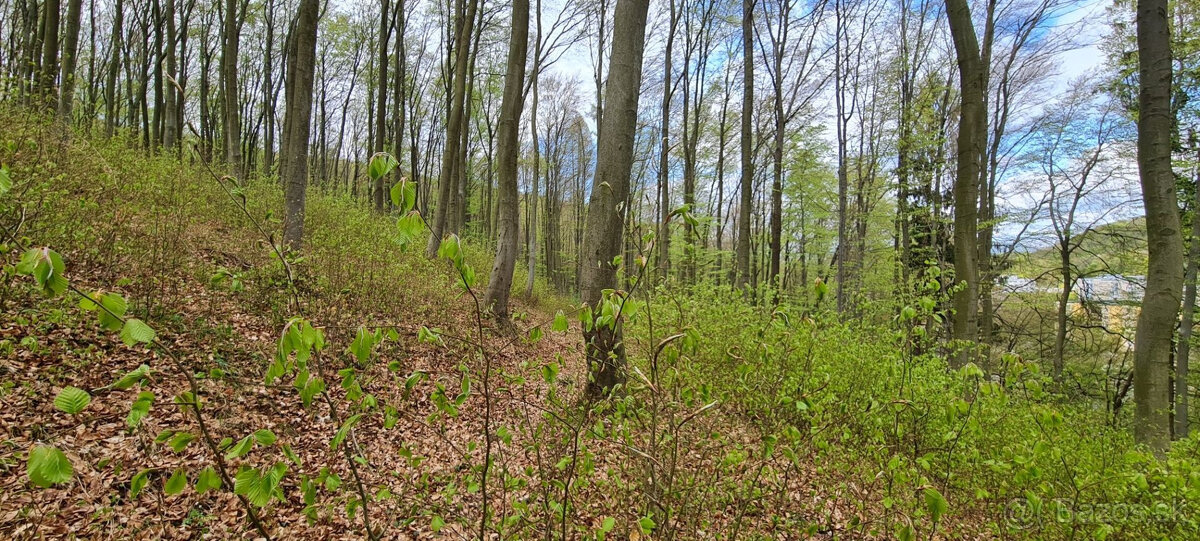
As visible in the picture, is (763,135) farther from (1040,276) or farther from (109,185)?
(109,185)

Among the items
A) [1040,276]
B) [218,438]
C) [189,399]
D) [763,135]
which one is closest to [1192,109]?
[1040,276]

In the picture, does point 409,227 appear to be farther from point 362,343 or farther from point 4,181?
point 4,181

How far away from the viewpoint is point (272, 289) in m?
4.96

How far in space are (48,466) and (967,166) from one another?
7.26m

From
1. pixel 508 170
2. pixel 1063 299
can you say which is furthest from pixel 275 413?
pixel 1063 299

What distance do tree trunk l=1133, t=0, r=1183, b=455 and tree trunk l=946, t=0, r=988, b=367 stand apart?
4.45 ft

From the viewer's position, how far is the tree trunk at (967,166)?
5.30 m

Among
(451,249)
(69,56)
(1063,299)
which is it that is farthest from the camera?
(1063,299)

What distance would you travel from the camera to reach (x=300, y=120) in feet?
20.5

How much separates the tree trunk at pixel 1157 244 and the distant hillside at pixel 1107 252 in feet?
25.9

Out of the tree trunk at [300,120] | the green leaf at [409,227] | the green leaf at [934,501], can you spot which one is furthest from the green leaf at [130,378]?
the tree trunk at [300,120]

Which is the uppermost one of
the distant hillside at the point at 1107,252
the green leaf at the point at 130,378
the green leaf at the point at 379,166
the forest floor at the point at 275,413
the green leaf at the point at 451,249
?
the distant hillside at the point at 1107,252

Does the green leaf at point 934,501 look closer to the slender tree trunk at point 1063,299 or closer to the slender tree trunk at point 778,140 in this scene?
the slender tree trunk at point 778,140

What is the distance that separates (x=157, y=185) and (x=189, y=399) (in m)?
6.68
